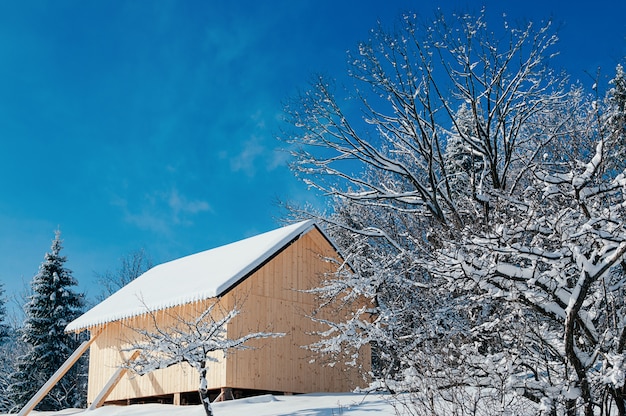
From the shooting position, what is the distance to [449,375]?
7.23m

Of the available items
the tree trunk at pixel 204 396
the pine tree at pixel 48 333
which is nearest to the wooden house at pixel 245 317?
the tree trunk at pixel 204 396

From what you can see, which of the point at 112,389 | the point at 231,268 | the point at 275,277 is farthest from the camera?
the point at 112,389

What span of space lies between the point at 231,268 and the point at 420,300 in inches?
196

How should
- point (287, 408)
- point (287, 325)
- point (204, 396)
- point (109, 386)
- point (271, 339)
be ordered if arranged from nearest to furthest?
point (204, 396)
point (287, 408)
point (271, 339)
point (287, 325)
point (109, 386)

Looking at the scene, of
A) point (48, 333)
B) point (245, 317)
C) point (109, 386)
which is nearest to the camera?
point (245, 317)

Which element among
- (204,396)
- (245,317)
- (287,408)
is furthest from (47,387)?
(287,408)

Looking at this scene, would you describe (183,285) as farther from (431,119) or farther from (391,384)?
(391,384)

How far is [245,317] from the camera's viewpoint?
16.3 m

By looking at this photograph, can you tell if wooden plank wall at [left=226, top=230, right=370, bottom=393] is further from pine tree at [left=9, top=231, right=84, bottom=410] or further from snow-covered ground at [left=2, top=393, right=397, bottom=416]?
pine tree at [left=9, top=231, right=84, bottom=410]

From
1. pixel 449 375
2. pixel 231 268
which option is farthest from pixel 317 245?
pixel 449 375

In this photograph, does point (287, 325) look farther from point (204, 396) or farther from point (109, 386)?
point (204, 396)

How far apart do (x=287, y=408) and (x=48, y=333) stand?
17.4 metres

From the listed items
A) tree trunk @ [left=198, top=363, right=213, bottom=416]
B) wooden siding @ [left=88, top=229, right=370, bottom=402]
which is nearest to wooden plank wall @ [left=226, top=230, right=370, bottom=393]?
wooden siding @ [left=88, top=229, right=370, bottom=402]

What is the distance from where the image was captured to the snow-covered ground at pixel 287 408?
11812 millimetres
